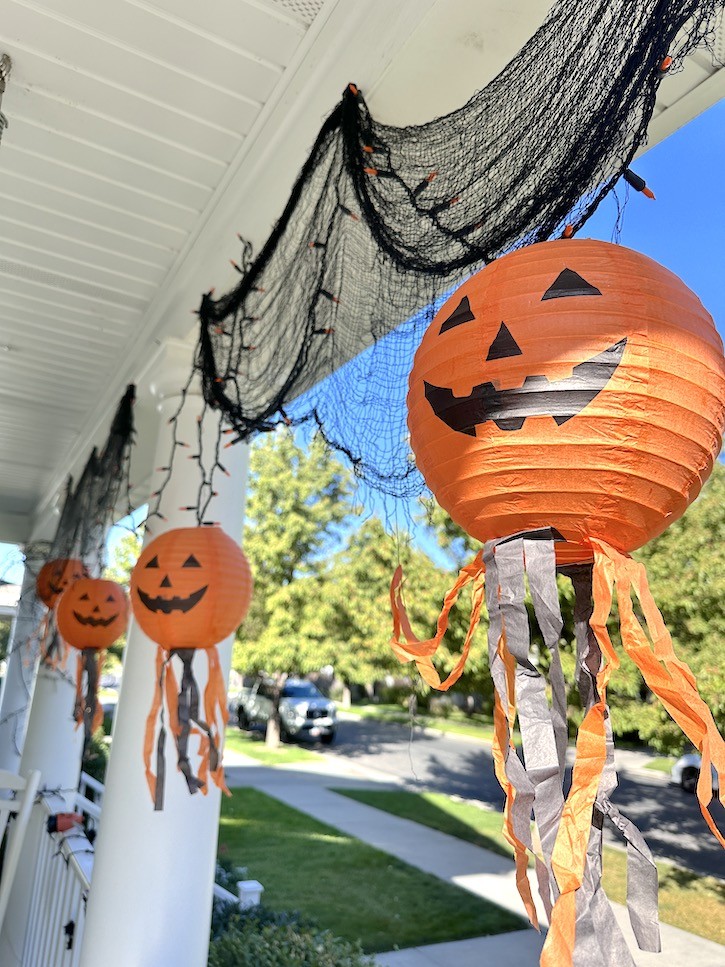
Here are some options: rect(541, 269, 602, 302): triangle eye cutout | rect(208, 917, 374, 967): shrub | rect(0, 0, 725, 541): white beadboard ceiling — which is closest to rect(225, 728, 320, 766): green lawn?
rect(208, 917, 374, 967): shrub

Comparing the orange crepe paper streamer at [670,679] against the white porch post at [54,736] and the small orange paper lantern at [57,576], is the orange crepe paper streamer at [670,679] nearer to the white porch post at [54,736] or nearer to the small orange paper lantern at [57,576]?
the small orange paper lantern at [57,576]

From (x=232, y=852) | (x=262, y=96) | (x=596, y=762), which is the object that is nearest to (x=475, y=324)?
(x=596, y=762)

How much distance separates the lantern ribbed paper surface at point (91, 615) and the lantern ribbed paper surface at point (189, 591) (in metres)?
1.18

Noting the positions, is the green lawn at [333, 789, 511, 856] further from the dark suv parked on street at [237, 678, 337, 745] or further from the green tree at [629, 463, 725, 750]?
the dark suv parked on street at [237, 678, 337, 745]

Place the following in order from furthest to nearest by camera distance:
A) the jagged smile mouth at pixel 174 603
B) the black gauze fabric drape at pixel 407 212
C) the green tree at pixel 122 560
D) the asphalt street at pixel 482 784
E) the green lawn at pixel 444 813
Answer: the green tree at pixel 122 560
the green lawn at pixel 444 813
the asphalt street at pixel 482 784
the jagged smile mouth at pixel 174 603
the black gauze fabric drape at pixel 407 212

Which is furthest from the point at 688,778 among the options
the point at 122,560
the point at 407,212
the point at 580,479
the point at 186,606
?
the point at 580,479

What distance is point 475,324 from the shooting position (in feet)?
2.32

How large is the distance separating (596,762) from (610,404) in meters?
0.31

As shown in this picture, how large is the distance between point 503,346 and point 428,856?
19.6 feet

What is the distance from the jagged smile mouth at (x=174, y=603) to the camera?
1.68 metres

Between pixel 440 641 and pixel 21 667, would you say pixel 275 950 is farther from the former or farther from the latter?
pixel 21 667

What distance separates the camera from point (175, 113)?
5.98ft

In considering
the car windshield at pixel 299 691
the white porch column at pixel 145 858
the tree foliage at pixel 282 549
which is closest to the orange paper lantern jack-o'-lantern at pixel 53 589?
the white porch column at pixel 145 858

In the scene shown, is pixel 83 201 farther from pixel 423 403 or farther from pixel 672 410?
pixel 672 410
